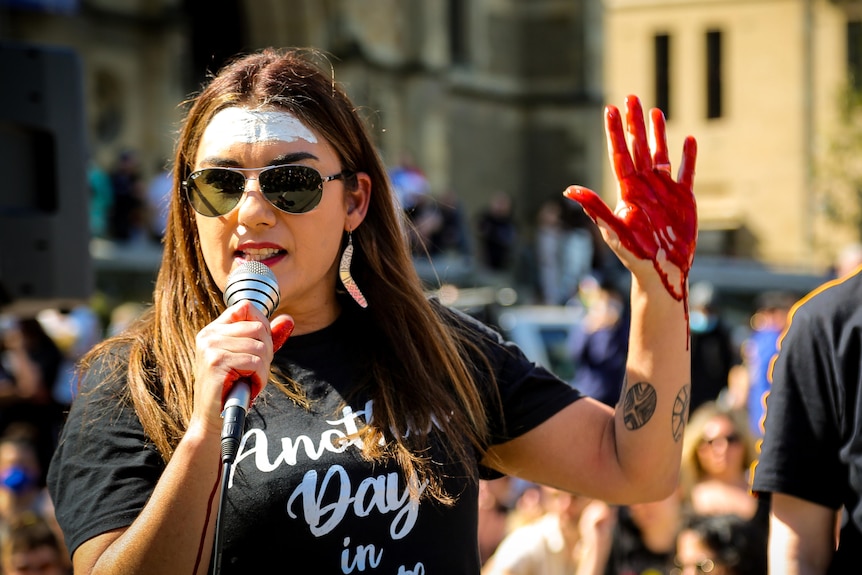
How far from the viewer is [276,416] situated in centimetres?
246

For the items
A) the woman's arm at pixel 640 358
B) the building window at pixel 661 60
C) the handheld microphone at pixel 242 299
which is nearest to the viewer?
the handheld microphone at pixel 242 299

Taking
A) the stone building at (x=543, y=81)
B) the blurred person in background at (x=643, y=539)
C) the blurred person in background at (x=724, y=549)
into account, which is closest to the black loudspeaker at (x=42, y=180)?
the stone building at (x=543, y=81)

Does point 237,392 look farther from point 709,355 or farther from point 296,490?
point 709,355

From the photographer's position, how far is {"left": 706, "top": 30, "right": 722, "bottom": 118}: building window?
132 feet

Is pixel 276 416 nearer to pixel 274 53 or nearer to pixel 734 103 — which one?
pixel 274 53

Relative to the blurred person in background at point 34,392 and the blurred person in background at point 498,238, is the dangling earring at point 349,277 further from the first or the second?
the blurred person in background at point 498,238

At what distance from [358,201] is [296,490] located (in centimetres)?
65

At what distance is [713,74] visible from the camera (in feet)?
133

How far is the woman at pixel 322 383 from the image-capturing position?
2.26 metres

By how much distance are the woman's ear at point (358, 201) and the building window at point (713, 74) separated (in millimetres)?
38878

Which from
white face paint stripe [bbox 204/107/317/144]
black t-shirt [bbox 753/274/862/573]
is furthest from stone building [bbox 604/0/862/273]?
white face paint stripe [bbox 204/107/317/144]

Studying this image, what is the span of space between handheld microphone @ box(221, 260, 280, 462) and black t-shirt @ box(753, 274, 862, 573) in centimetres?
106

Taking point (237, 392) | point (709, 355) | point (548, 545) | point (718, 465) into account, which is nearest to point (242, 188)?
point (237, 392)

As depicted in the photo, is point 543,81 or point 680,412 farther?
point 543,81
